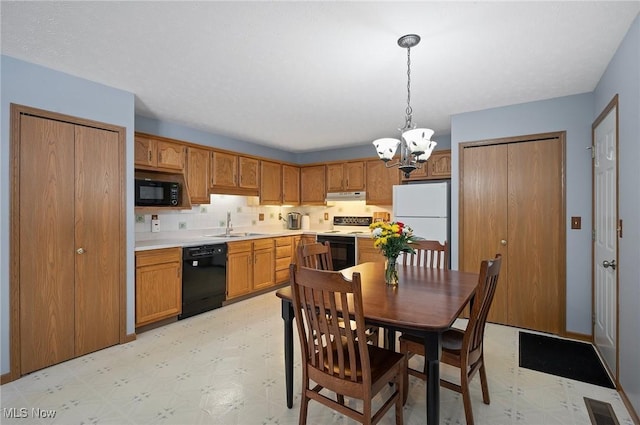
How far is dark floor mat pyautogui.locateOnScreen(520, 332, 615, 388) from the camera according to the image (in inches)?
94.6

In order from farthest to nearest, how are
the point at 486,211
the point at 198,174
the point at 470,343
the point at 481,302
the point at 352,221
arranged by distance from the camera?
the point at 352,221, the point at 198,174, the point at 486,211, the point at 470,343, the point at 481,302

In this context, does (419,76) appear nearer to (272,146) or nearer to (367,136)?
(367,136)

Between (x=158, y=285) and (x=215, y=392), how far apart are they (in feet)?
5.22

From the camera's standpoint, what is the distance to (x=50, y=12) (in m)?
1.79

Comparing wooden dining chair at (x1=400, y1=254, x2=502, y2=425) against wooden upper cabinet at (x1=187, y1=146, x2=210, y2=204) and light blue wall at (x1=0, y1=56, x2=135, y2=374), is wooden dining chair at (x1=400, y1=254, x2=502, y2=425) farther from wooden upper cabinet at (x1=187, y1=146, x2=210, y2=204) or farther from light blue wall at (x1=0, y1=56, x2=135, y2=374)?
wooden upper cabinet at (x1=187, y1=146, x2=210, y2=204)

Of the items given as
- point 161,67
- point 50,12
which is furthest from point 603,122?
point 50,12

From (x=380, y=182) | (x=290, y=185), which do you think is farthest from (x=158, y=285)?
(x=380, y=182)

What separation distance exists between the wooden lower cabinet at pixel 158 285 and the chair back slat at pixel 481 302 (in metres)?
2.96

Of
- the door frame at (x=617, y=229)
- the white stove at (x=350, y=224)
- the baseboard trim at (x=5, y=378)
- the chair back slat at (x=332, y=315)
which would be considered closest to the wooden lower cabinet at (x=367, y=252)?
the white stove at (x=350, y=224)

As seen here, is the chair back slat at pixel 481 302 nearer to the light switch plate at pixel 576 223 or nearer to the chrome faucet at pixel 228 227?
the light switch plate at pixel 576 223

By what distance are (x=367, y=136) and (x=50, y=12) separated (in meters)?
3.63

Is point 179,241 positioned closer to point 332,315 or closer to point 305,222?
point 305,222

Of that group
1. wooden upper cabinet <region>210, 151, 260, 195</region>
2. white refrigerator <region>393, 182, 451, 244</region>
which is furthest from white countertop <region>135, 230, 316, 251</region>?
white refrigerator <region>393, 182, 451, 244</region>

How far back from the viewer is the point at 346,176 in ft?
17.2
